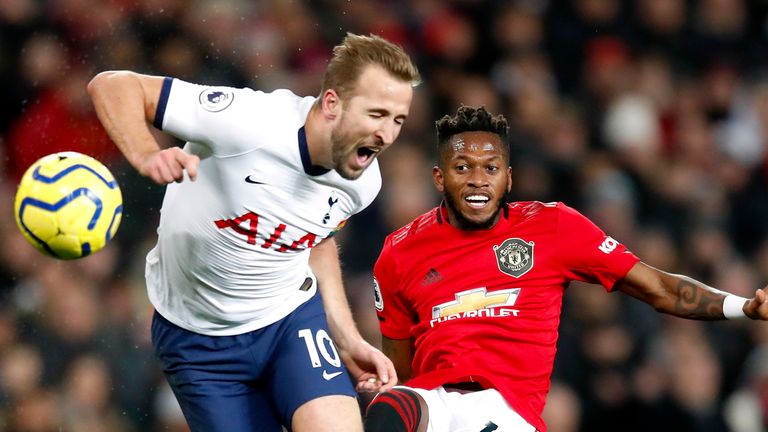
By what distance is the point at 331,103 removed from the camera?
13.8 feet

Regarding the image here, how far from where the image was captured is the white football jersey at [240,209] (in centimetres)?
411

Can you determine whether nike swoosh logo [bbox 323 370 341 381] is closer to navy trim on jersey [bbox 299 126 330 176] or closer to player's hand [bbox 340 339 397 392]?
player's hand [bbox 340 339 397 392]

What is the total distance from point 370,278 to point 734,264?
102 inches

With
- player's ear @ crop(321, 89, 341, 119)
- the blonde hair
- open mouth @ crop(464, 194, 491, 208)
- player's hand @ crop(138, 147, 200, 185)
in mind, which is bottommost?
player's hand @ crop(138, 147, 200, 185)

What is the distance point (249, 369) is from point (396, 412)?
597 mm

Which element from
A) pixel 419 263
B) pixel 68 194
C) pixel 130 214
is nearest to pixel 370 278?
pixel 130 214

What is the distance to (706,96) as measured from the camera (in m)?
8.91

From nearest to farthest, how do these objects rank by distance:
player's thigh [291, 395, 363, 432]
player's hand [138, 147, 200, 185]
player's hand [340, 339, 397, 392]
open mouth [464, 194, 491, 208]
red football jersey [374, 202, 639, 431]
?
player's hand [138, 147, 200, 185]
player's thigh [291, 395, 363, 432]
player's hand [340, 339, 397, 392]
red football jersey [374, 202, 639, 431]
open mouth [464, 194, 491, 208]

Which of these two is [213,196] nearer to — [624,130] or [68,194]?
[68,194]

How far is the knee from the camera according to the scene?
4324 mm

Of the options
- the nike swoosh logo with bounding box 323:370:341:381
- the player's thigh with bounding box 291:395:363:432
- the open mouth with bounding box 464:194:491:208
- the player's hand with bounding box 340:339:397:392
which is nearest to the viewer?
the player's thigh with bounding box 291:395:363:432

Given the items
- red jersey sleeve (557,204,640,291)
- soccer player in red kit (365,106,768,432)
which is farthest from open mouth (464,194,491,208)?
red jersey sleeve (557,204,640,291)

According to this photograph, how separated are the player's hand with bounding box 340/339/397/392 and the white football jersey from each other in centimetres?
30

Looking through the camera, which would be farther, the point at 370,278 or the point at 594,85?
→ the point at 594,85
